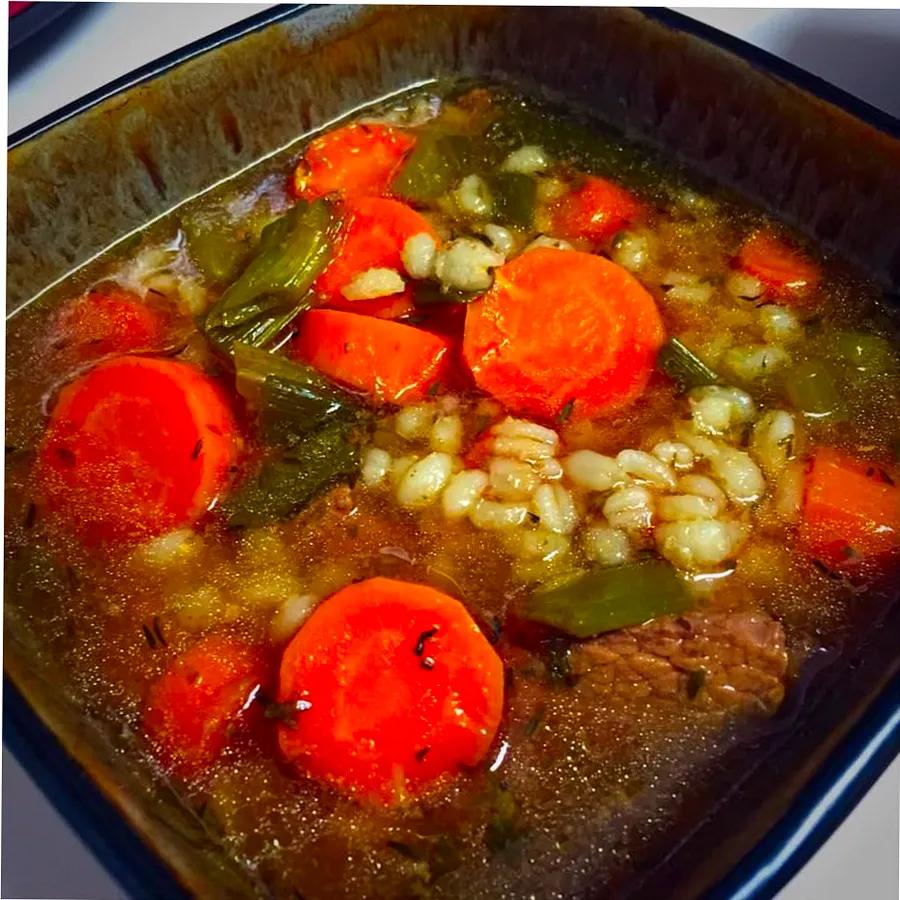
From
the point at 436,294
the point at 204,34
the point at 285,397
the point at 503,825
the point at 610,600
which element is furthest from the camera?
the point at 204,34

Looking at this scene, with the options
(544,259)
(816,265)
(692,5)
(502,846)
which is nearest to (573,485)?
(544,259)

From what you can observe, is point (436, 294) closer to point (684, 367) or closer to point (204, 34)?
point (684, 367)

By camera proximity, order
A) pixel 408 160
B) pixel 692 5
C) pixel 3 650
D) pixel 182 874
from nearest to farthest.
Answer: pixel 182 874 → pixel 3 650 → pixel 408 160 → pixel 692 5

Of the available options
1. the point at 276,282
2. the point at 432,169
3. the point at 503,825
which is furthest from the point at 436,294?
the point at 503,825

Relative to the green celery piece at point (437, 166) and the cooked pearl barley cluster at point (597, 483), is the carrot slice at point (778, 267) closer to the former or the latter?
the cooked pearl barley cluster at point (597, 483)

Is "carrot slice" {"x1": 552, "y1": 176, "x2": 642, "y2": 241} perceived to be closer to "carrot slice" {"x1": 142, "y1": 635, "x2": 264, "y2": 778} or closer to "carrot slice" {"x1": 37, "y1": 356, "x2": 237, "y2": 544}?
"carrot slice" {"x1": 37, "y1": 356, "x2": 237, "y2": 544}

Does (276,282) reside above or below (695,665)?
above

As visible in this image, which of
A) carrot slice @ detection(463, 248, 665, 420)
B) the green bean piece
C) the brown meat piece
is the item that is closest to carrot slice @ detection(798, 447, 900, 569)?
the brown meat piece

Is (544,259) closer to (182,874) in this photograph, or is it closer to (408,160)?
(408,160)
